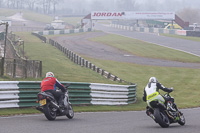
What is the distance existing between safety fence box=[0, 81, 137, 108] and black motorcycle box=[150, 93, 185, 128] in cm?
467

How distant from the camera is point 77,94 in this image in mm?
15734

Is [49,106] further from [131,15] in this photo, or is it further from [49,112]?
[131,15]

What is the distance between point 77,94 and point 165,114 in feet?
16.4

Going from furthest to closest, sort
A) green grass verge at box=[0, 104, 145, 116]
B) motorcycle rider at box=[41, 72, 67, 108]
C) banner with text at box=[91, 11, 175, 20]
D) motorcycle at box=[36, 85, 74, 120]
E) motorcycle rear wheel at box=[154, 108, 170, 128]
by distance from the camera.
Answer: banner with text at box=[91, 11, 175, 20], green grass verge at box=[0, 104, 145, 116], motorcycle rider at box=[41, 72, 67, 108], motorcycle at box=[36, 85, 74, 120], motorcycle rear wheel at box=[154, 108, 170, 128]

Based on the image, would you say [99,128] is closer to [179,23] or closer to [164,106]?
[164,106]

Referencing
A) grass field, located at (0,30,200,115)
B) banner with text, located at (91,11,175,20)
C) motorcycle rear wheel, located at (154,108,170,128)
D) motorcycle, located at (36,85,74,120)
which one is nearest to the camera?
motorcycle rear wheel, located at (154,108,170,128)

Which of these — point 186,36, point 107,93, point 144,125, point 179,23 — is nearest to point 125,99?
point 107,93

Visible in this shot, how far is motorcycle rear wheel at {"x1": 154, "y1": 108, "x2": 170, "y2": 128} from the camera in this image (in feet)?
A: 37.1

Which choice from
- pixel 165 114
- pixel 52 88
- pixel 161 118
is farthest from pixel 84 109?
pixel 161 118

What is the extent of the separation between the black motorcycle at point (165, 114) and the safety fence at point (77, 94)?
A: 4.67 m

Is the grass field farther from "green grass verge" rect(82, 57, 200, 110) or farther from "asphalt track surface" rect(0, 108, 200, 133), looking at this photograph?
"asphalt track surface" rect(0, 108, 200, 133)

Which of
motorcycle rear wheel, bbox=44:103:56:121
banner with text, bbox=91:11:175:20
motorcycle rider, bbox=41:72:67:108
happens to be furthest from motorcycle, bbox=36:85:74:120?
banner with text, bbox=91:11:175:20

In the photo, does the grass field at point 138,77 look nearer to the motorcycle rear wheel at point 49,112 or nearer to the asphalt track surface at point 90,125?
the asphalt track surface at point 90,125

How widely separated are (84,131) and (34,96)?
Answer: 469cm
